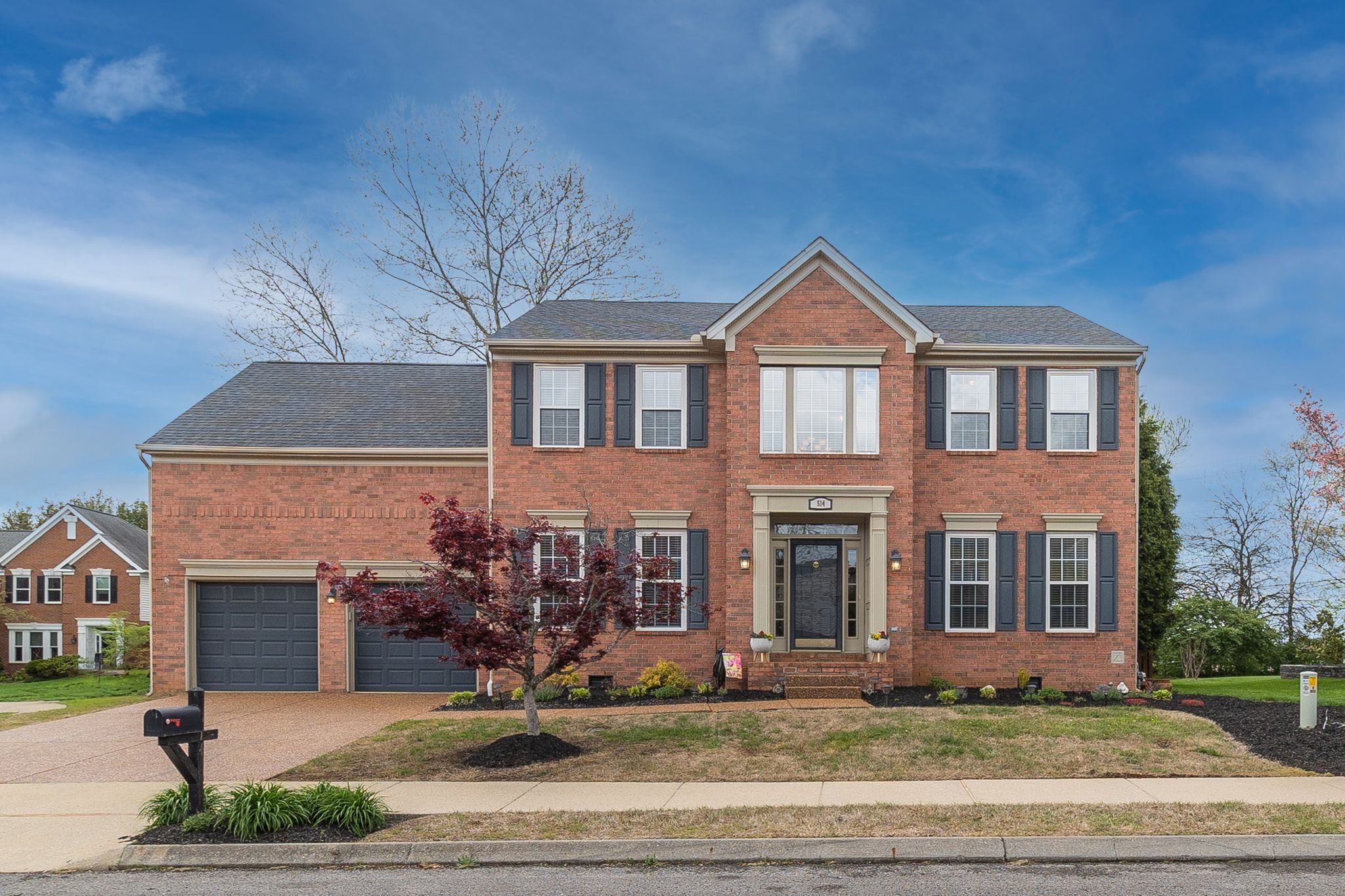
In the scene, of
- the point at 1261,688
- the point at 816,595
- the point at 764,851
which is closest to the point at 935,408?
the point at 816,595

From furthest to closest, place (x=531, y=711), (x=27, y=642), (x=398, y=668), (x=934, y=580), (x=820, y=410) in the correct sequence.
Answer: (x=27, y=642)
(x=398, y=668)
(x=934, y=580)
(x=820, y=410)
(x=531, y=711)

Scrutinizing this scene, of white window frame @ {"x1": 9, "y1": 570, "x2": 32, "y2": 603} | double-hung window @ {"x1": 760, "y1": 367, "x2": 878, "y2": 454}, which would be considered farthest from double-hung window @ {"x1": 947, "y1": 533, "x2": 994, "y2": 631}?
white window frame @ {"x1": 9, "y1": 570, "x2": 32, "y2": 603}

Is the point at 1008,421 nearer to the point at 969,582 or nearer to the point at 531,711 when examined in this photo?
the point at 969,582

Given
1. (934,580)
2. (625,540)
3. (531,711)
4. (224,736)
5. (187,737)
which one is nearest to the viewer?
(187,737)

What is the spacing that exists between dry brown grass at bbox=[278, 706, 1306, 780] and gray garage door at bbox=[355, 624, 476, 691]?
14.7 feet

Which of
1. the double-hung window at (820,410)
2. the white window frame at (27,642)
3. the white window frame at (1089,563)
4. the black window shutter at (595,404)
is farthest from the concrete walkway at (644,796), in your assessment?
the white window frame at (27,642)

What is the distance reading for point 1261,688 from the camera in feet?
61.7

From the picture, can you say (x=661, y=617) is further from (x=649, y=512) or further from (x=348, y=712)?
(x=348, y=712)

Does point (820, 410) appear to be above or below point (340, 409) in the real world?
below

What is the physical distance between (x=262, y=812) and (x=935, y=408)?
13355 millimetres

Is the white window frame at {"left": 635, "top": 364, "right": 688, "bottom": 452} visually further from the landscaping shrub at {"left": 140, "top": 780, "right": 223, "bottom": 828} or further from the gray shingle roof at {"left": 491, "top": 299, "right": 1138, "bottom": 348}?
the landscaping shrub at {"left": 140, "top": 780, "right": 223, "bottom": 828}

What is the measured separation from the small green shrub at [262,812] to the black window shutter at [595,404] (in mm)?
9782

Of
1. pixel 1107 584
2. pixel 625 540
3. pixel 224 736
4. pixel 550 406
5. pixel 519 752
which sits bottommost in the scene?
pixel 224 736

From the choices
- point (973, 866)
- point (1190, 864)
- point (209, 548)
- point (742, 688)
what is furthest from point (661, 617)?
point (209, 548)
